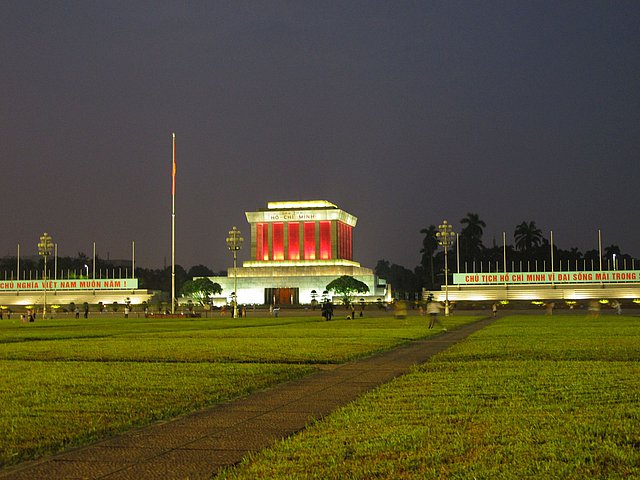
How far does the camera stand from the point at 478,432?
32.2ft

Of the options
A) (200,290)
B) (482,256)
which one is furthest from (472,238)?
(200,290)

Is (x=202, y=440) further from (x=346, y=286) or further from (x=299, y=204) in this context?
(x=299, y=204)

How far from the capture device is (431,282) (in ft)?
513

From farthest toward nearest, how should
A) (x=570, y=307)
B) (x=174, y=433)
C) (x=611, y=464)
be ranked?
(x=570, y=307), (x=174, y=433), (x=611, y=464)

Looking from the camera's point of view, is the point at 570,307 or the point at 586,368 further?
the point at 570,307

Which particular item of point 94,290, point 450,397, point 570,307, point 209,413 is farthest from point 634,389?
point 94,290

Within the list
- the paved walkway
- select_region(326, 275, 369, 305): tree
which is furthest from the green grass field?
select_region(326, 275, 369, 305): tree

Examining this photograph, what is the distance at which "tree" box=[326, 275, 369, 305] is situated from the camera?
393ft

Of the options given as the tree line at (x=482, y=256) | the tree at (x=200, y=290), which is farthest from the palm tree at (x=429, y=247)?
the tree at (x=200, y=290)

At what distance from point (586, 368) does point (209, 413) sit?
380 inches

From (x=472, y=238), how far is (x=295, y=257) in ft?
113

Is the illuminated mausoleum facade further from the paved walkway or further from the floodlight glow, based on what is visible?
the paved walkway

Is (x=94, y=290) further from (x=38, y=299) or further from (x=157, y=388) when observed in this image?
(x=157, y=388)

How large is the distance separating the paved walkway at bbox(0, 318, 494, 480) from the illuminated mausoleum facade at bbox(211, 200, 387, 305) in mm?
117154
